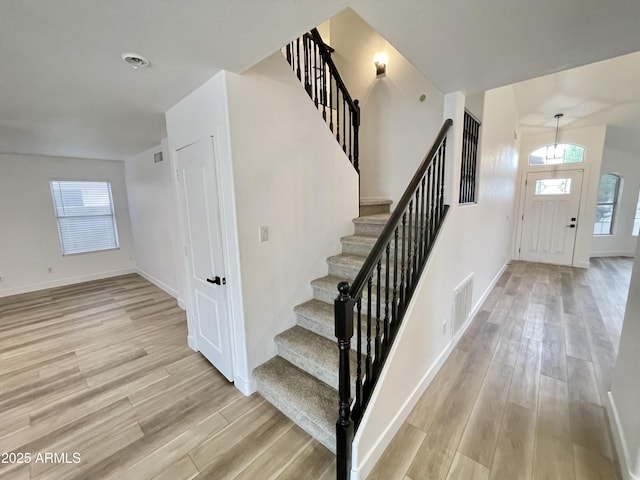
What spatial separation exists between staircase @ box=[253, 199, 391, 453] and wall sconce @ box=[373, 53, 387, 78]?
2.36m

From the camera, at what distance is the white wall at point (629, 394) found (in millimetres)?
1398

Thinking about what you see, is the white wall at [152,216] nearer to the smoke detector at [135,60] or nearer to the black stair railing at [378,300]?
the smoke detector at [135,60]

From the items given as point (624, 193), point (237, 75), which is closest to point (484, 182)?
point (237, 75)

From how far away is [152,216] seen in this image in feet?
15.1

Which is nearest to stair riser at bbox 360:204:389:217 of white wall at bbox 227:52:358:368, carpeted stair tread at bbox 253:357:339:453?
white wall at bbox 227:52:358:368

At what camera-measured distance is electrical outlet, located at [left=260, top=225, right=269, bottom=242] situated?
205cm

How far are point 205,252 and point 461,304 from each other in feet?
8.60

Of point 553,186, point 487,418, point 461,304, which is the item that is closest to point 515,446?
point 487,418

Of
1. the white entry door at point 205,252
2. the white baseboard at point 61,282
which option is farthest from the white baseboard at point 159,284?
the white entry door at point 205,252

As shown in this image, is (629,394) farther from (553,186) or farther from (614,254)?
(614,254)

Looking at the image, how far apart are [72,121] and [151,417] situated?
3.04 m

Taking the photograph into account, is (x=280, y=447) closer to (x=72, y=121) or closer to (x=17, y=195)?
(x=72, y=121)

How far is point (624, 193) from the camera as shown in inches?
237

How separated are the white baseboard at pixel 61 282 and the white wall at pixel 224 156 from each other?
4921 mm
